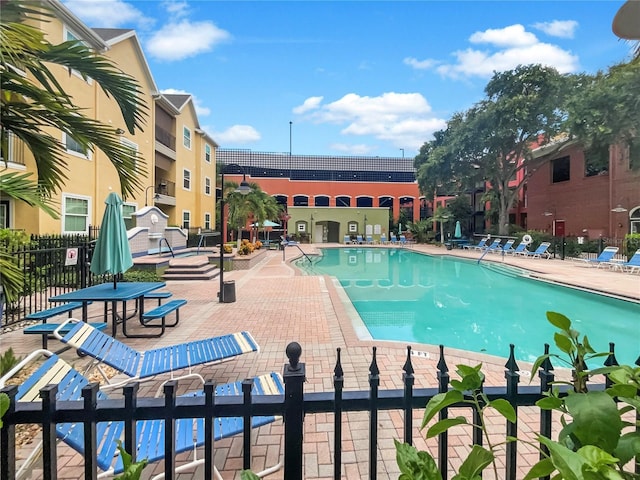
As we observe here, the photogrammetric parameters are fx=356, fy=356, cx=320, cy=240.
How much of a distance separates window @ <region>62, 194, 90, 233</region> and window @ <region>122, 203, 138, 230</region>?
7.06 ft

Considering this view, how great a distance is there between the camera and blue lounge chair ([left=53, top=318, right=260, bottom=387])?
3.04 m

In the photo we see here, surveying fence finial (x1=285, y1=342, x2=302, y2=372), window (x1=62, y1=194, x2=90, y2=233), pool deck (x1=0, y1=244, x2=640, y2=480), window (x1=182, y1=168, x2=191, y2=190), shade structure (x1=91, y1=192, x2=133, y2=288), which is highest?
window (x1=182, y1=168, x2=191, y2=190)

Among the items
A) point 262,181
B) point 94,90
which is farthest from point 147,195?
point 262,181

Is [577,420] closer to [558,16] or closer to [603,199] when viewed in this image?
[558,16]

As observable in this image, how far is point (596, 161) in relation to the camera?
67.8 feet

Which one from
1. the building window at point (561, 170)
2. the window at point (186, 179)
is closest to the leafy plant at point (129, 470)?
the window at point (186, 179)

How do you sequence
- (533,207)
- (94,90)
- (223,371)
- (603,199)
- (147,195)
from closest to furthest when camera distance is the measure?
(223,371) → (94,90) → (147,195) → (603,199) → (533,207)

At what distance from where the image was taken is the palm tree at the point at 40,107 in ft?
7.26

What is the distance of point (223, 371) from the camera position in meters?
4.05

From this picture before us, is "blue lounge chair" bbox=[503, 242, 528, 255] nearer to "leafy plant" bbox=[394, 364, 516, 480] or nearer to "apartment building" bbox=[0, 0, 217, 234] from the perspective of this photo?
"apartment building" bbox=[0, 0, 217, 234]

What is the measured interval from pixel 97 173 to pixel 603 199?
2672 cm

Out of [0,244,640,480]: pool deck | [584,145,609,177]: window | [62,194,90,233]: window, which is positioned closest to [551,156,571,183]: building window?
[584,145,609,177]: window

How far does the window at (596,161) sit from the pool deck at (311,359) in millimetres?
13089

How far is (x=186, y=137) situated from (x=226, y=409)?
2527 cm
